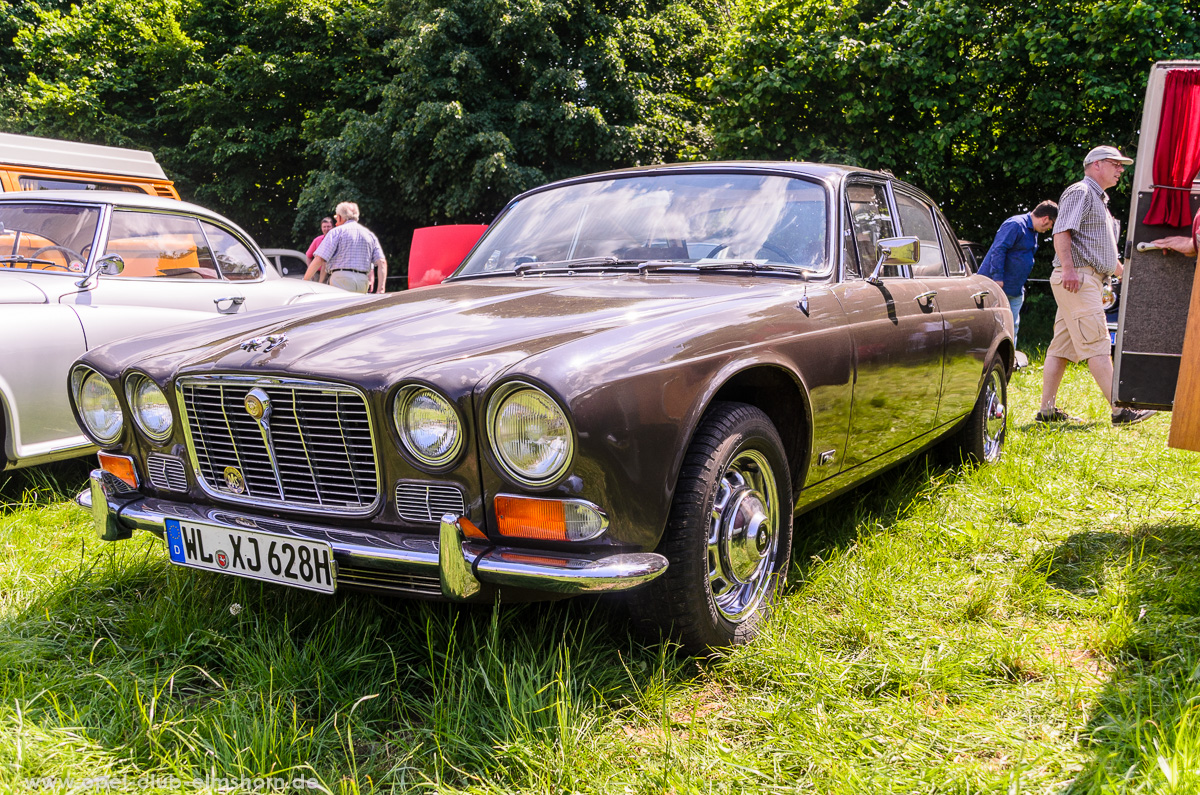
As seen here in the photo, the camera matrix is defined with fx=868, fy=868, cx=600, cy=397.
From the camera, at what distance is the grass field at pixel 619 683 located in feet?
6.39

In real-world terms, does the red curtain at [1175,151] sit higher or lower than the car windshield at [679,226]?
higher

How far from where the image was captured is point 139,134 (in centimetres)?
2000

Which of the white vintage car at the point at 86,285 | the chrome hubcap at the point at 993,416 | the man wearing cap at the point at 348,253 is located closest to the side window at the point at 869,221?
the chrome hubcap at the point at 993,416

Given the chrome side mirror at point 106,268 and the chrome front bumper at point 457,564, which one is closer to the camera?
the chrome front bumper at point 457,564

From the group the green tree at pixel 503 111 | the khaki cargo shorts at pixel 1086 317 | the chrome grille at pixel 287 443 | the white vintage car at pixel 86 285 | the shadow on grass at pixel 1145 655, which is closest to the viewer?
the shadow on grass at pixel 1145 655

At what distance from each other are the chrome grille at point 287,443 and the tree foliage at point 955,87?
11.5 metres

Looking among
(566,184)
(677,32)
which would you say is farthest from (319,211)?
(566,184)

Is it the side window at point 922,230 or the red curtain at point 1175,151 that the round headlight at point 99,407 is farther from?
the red curtain at point 1175,151

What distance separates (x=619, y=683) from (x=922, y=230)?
300 cm

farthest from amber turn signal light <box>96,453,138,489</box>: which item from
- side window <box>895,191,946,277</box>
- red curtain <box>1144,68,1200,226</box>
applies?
red curtain <box>1144,68,1200,226</box>

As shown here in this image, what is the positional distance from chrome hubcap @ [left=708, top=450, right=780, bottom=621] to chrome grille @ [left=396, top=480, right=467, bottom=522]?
2.27 ft

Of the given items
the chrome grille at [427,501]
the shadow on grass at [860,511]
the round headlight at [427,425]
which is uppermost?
the round headlight at [427,425]

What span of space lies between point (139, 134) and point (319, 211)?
21.2 ft

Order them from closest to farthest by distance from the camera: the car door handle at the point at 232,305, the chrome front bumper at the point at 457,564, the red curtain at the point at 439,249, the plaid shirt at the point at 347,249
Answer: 1. the chrome front bumper at the point at 457,564
2. the car door handle at the point at 232,305
3. the plaid shirt at the point at 347,249
4. the red curtain at the point at 439,249
